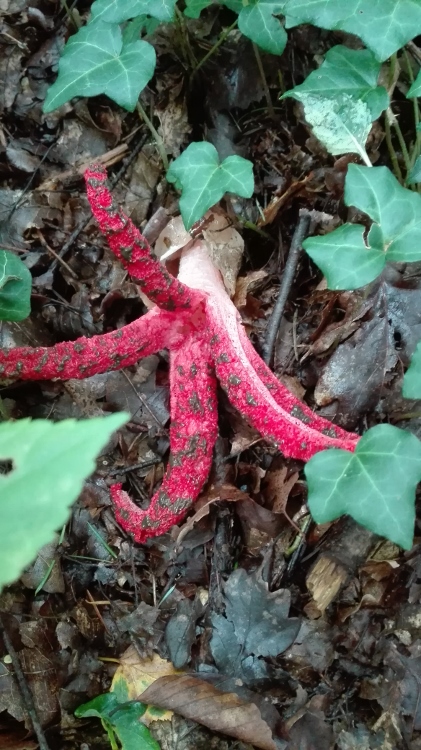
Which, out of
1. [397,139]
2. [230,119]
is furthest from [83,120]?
[397,139]

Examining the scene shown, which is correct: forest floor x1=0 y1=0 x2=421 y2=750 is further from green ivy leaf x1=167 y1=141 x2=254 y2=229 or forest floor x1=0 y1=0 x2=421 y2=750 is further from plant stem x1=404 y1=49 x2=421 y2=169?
green ivy leaf x1=167 y1=141 x2=254 y2=229

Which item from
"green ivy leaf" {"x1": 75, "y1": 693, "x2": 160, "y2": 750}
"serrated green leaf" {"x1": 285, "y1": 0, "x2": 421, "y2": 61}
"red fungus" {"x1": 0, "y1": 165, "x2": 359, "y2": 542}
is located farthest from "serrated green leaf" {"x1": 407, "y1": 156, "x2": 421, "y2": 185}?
"green ivy leaf" {"x1": 75, "y1": 693, "x2": 160, "y2": 750}

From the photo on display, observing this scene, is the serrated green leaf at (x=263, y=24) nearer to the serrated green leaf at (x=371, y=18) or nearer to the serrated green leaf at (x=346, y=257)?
the serrated green leaf at (x=371, y=18)

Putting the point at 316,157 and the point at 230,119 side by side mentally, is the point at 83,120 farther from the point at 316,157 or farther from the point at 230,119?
the point at 316,157

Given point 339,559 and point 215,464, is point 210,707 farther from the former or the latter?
point 215,464

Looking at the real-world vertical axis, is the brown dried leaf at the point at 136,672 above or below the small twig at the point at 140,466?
below

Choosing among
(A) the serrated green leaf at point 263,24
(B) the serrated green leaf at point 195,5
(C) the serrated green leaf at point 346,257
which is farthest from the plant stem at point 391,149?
(B) the serrated green leaf at point 195,5
